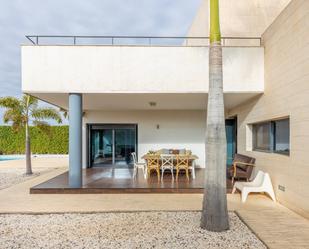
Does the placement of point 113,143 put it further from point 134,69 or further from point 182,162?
point 134,69

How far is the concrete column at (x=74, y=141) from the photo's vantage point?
315 inches

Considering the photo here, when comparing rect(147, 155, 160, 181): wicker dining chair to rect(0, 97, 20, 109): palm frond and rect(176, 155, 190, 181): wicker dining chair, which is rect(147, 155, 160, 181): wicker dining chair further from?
rect(0, 97, 20, 109): palm frond

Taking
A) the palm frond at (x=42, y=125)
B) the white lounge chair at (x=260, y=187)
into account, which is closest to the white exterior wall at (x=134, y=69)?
the white lounge chair at (x=260, y=187)

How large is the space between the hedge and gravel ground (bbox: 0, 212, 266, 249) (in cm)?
1681

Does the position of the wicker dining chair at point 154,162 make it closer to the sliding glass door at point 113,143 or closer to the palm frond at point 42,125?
the sliding glass door at point 113,143

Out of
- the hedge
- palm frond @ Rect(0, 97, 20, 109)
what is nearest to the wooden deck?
palm frond @ Rect(0, 97, 20, 109)

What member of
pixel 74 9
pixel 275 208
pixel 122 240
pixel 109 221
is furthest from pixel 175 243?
pixel 74 9

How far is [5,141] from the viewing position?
73.4 feet

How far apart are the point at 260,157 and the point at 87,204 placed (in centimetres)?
520

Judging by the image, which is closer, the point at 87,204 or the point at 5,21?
the point at 87,204

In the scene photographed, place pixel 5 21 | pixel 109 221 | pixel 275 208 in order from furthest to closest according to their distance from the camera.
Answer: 1. pixel 5 21
2. pixel 275 208
3. pixel 109 221

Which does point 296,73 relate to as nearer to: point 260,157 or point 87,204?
point 260,157

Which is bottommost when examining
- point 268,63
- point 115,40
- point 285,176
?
point 285,176

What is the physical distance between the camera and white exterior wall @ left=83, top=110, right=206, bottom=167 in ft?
41.6
